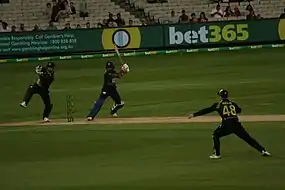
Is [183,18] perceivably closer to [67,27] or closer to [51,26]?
[67,27]

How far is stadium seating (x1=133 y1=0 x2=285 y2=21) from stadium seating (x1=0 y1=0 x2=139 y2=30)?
4.15ft

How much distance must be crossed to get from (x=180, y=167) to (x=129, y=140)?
4.55 meters


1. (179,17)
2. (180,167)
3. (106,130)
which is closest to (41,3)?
(179,17)

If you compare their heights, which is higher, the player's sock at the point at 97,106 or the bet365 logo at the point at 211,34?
the bet365 logo at the point at 211,34

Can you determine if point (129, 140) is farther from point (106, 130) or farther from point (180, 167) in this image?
point (180, 167)

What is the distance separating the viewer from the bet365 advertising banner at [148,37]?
151ft

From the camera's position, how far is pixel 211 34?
46125mm

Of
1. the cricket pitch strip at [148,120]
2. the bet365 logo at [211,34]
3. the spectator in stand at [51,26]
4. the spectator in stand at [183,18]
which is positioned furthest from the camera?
the spectator in stand at [51,26]

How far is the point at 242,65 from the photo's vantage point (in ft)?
136

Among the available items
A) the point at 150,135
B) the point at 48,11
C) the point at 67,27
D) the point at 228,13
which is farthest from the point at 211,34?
the point at 150,135

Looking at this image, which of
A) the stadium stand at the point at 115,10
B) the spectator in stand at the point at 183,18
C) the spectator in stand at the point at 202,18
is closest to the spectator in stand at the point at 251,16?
the stadium stand at the point at 115,10

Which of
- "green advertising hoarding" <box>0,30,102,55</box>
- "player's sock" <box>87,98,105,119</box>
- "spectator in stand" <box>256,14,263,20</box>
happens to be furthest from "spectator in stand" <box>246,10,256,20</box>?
"player's sock" <box>87,98,105,119</box>

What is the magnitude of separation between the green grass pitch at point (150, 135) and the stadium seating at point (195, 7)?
748 cm

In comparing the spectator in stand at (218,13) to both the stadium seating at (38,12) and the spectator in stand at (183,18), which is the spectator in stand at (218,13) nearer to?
the spectator in stand at (183,18)
